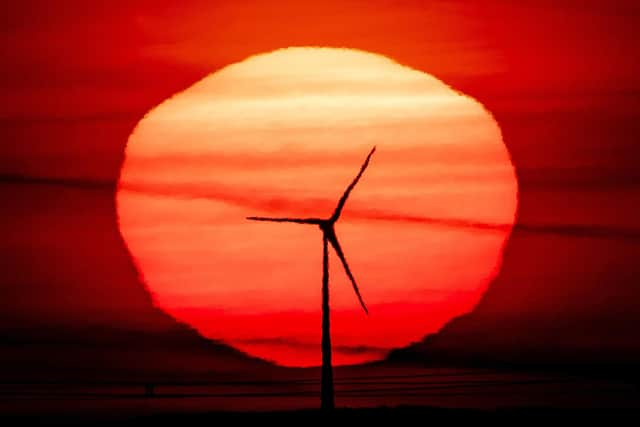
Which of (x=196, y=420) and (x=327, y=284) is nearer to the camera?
(x=327, y=284)

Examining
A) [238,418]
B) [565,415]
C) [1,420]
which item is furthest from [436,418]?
Answer: [1,420]

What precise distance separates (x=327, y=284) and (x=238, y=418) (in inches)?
796

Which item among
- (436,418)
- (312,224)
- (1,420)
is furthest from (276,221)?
(1,420)

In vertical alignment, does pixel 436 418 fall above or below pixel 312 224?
below

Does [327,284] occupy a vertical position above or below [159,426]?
above

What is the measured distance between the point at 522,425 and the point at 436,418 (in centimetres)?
389

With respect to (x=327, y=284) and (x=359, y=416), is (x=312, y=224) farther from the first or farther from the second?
(x=359, y=416)

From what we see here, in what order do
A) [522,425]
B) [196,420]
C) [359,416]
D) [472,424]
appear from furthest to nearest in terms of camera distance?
[196,420] < [472,424] < [522,425] < [359,416]

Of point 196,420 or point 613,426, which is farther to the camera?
point 196,420

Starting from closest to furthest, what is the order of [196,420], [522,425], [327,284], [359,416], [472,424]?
[327,284]
[359,416]
[522,425]
[472,424]
[196,420]

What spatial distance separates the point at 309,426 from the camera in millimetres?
44312

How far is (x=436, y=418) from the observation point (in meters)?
47.5

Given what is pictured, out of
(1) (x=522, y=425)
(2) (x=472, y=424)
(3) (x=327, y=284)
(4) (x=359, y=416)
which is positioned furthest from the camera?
(2) (x=472, y=424)

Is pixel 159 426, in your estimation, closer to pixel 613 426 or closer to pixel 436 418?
pixel 436 418
